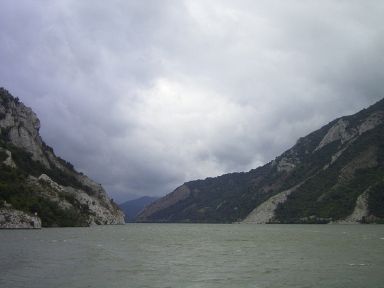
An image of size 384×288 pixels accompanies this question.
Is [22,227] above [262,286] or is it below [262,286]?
above

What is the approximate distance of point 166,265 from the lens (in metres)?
72.1

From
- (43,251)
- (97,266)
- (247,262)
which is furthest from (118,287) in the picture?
(43,251)

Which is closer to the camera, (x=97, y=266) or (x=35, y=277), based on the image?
(x=35, y=277)

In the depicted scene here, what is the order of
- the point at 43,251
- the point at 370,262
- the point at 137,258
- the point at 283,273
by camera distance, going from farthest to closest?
the point at 43,251, the point at 137,258, the point at 370,262, the point at 283,273

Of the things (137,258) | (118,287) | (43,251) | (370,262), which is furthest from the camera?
(43,251)

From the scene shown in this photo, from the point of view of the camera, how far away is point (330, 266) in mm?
69875

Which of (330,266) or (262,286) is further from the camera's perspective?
(330,266)

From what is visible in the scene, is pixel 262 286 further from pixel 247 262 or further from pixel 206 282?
pixel 247 262

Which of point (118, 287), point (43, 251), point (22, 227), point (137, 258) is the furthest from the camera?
point (22, 227)

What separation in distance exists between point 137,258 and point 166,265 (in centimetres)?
1266

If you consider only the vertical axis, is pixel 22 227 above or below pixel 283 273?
above

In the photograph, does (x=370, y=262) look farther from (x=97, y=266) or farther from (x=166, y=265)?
(x=97, y=266)

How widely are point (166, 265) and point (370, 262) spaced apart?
30.4m

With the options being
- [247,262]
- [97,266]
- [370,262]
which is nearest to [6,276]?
[97,266]
